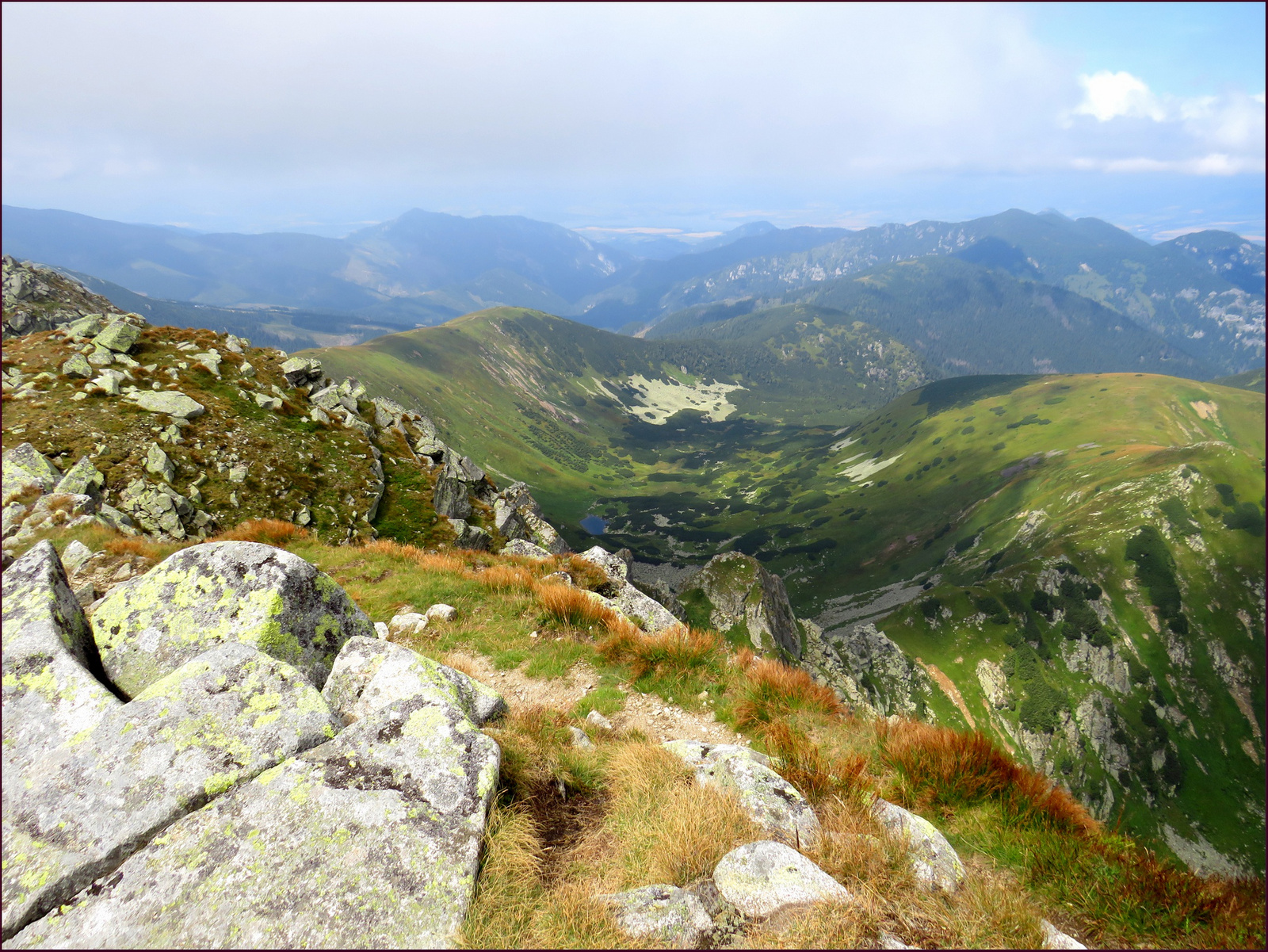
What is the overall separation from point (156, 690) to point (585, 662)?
26.1 feet

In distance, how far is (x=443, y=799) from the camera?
563 centimetres

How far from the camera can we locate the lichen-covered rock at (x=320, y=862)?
4.20 meters

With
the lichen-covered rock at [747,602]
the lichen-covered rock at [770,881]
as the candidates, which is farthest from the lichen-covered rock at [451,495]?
the lichen-covered rock at [747,602]

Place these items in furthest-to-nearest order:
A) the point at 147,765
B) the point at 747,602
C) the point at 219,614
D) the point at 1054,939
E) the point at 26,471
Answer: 1. the point at 747,602
2. the point at 26,471
3. the point at 219,614
4. the point at 147,765
5. the point at 1054,939

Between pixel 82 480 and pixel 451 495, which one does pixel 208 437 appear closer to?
pixel 82 480

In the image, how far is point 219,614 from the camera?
8508mm

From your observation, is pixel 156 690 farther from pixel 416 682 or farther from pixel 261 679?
pixel 416 682

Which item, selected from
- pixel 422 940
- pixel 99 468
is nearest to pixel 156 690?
pixel 422 940

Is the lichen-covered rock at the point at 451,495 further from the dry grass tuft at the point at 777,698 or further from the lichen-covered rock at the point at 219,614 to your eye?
the dry grass tuft at the point at 777,698

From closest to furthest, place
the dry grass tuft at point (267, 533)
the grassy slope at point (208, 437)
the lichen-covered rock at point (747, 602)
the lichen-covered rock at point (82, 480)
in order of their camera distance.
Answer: the dry grass tuft at point (267, 533)
the lichen-covered rock at point (82, 480)
the grassy slope at point (208, 437)
the lichen-covered rock at point (747, 602)

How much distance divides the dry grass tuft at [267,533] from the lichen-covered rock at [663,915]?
61.2ft

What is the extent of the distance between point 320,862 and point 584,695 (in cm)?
672

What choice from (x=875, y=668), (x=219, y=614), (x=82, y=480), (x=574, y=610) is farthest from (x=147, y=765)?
(x=875, y=668)

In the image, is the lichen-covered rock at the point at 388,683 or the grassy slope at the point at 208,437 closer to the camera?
the lichen-covered rock at the point at 388,683
